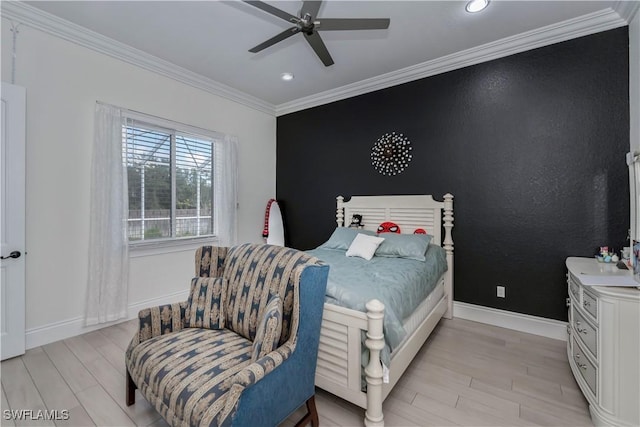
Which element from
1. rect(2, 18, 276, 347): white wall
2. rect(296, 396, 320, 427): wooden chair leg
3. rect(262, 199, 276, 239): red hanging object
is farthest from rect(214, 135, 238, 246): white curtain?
rect(296, 396, 320, 427): wooden chair leg

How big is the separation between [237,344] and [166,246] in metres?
2.34

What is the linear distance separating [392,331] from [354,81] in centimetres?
324

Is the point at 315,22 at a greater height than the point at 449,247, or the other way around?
the point at 315,22

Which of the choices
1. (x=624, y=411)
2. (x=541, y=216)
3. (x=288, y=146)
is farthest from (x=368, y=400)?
(x=288, y=146)

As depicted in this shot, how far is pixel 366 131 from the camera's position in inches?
151

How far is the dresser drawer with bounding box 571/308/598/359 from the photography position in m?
1.62

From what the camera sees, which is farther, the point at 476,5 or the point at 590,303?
the point at 476,5

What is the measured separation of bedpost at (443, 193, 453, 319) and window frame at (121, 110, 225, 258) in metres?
3.01

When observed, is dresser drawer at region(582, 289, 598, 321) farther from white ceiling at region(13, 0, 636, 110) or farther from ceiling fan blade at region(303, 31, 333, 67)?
ceiling fan blade at region(303, 31, 333, 67)

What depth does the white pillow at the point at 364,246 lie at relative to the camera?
2.88m

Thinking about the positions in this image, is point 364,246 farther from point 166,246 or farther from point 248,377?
point 166,246

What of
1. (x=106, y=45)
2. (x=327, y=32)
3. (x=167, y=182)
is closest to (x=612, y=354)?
(x=327, y=32)

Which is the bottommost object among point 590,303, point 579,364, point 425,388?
point 425,388

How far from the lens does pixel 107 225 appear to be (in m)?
2.82
